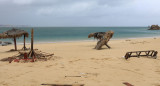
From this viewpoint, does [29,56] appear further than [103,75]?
Yes

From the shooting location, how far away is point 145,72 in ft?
20.6

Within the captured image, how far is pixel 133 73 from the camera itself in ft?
20.2

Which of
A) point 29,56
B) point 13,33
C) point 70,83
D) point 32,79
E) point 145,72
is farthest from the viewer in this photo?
point 13,33

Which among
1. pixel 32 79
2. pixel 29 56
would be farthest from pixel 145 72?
pixel 29 56

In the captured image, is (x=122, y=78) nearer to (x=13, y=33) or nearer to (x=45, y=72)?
(x=45, y=72)

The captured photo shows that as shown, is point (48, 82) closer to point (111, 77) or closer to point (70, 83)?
point (70, 83)

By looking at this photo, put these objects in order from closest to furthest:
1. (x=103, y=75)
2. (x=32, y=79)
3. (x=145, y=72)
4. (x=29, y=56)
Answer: (x=32, y=79)
(x=103, y=75)
(x=145, y=72)
(x=29, y=56)

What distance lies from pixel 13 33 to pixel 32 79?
27.8ft

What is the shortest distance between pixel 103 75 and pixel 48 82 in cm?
220

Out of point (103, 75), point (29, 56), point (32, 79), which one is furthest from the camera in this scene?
point (29, 56)

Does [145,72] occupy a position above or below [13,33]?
below

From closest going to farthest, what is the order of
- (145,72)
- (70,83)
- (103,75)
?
1. (70,83)
2. (103,75)
3. (145,72)

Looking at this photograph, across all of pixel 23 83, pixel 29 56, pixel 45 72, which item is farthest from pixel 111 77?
pixel 29 56

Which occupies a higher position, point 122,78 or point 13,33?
point 13,33
